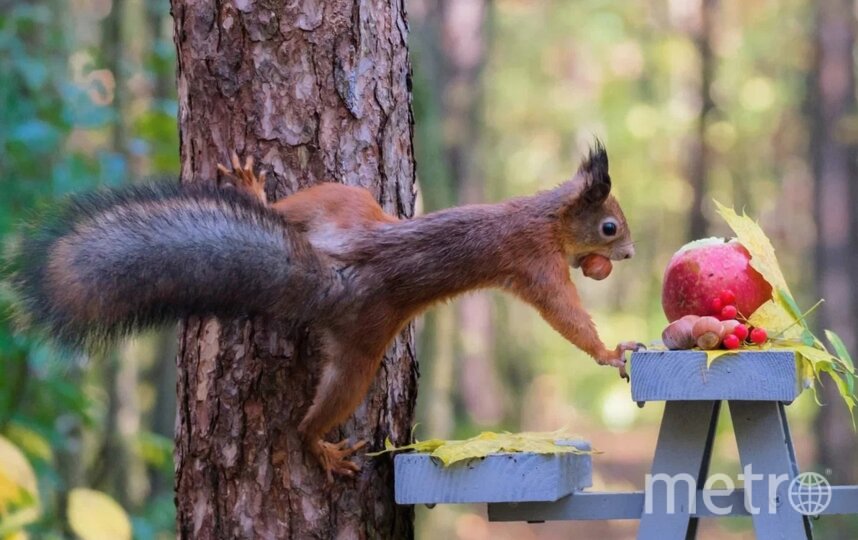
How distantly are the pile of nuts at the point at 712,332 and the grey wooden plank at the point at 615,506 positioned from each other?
351mm

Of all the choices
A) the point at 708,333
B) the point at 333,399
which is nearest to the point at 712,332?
the point at 708,333

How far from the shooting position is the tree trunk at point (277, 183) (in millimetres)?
2342

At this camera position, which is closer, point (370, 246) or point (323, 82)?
point (370, 246)

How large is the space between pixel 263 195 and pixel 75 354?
0.60m

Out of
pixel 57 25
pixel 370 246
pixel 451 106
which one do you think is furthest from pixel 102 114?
pixel 451 106

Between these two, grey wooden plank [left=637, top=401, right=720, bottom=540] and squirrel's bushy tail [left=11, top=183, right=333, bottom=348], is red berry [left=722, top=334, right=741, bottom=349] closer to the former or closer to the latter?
grey wooden plank [left=637, top=401, right=720, bottom=540]

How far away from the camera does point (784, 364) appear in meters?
Result: 2.07

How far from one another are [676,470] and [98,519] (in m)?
2.04

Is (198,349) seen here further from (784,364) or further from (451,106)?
(451,106)

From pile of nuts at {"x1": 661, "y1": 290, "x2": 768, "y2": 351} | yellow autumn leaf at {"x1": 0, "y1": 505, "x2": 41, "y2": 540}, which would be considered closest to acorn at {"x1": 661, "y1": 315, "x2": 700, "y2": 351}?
pile of nuts at {"x1": 661, "y1": 290, "x2": 768, "y2": 351}

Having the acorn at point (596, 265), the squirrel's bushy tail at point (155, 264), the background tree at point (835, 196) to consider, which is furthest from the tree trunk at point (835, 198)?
the squirrel's bushy tail at point (155, 264)

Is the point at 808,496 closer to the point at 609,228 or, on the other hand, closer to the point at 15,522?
the point at 609,228

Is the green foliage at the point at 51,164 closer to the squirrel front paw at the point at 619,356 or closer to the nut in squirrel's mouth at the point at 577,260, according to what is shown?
the nut in squirrel's mouth at the point at 577,260

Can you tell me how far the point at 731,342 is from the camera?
2119mm
